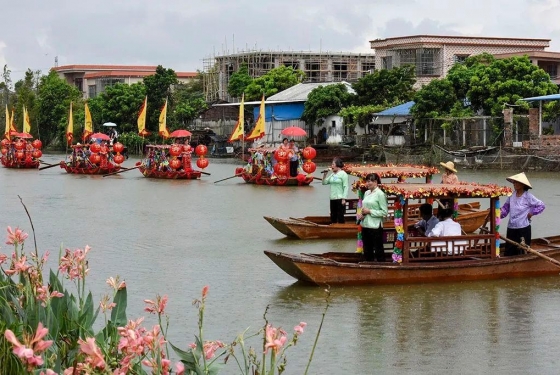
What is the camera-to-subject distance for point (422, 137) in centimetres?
4512

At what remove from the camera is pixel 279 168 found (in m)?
31.6

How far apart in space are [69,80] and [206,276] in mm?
75900

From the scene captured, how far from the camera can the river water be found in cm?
1004

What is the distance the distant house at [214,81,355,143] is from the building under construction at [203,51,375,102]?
10912 mm

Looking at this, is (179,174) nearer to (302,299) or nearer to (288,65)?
(302,299)

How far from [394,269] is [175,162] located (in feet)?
79.9

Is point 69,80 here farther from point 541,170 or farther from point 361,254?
point 361,254

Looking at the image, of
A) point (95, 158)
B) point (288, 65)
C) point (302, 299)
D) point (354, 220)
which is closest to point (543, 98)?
point (95, 158)

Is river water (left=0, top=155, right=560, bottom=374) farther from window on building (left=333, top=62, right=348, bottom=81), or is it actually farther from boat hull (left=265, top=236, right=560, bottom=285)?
→ window on building (left=333, top=62, right=348, bottom=81)

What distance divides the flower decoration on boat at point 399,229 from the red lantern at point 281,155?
1806 centimetres

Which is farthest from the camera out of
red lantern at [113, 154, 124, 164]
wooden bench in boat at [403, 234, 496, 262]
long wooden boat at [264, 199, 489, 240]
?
red lantern at [113, 154, 124, 164]

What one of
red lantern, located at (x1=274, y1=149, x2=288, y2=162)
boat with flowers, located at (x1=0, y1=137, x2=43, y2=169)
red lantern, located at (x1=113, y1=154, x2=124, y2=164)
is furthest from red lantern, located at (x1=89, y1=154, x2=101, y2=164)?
red lantern, located at (x1=274, y1=149, x2=288, y2=162)

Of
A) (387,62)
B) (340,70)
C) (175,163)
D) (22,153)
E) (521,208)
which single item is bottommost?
(175,163)

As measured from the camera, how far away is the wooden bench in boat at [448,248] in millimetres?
12984
